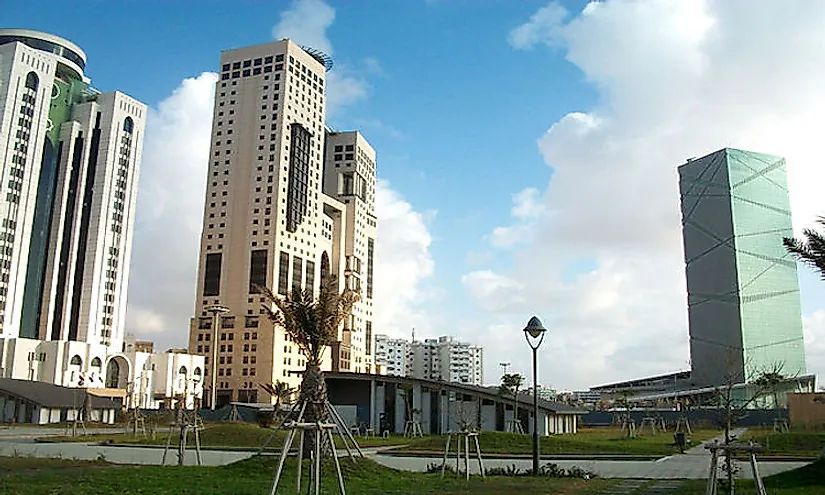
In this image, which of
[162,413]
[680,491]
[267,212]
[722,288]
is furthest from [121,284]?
[680,491]

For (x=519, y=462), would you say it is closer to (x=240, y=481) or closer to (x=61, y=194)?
(x=240, y=481)

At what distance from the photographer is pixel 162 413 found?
75.8 m

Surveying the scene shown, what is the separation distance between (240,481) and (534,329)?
9457mm

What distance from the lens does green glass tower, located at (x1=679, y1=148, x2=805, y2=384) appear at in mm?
129125

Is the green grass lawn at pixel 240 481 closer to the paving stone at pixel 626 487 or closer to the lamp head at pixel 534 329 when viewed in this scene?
the paving stone at pixel 626 487

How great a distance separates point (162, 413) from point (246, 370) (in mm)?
38361

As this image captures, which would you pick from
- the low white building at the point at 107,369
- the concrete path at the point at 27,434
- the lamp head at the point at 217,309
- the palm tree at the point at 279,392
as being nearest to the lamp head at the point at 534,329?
the palm tree at the point at 279,392

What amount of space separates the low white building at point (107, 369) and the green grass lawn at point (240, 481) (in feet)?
233

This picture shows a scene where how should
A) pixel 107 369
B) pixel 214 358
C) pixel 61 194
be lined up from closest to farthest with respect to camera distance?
pixel 107 369 → pixel 61 194 → pixel 214 358

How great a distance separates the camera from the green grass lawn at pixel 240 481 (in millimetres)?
15234

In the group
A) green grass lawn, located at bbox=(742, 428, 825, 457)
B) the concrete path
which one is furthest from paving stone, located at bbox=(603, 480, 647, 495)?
the concrete path

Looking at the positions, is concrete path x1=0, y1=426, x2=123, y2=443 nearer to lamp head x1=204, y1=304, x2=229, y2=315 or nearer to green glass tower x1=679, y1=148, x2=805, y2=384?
lamp head x1=204, y1=304, x2=229, y2=315

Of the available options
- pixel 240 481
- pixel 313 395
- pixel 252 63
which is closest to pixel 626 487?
pixel 313 395

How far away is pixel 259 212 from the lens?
120 m
